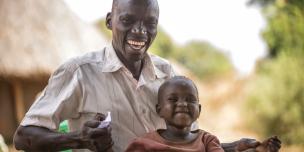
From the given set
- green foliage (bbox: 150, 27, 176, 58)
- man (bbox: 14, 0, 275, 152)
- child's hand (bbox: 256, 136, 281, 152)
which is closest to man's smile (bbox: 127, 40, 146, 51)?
man (bbox: 14, 0, 275, 152)

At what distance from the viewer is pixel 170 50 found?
17.6 metres

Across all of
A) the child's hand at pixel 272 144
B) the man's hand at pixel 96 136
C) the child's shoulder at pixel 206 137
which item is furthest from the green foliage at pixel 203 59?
the man's hand at pixel 96 136

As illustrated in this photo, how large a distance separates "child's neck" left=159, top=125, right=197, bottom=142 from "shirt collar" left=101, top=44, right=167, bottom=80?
0.32 metres

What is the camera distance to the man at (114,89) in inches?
89.0

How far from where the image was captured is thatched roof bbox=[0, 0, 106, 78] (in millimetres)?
9555

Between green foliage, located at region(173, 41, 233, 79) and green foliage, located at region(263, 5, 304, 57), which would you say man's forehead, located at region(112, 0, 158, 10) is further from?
green foliage, located at region(173, 41, 233, 79)

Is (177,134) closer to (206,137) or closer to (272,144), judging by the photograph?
(206,137)

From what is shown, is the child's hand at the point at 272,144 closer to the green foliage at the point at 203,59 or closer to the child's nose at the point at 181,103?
the child's nose at the point at 181,103

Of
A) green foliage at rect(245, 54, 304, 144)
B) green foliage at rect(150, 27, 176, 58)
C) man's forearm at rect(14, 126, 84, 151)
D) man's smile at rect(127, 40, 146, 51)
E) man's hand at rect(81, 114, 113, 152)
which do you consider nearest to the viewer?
man's hand at rect(81, 114, 113, 152)

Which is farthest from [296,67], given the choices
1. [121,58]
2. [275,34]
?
[121,58]

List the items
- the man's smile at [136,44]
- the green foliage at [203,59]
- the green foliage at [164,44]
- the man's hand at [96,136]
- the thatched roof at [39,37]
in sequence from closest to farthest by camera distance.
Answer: the man's hand at [96,136], the man's smile at [136,44], the thatched roof at [39,37], the green foliage at [164,44], the green foliage at [203,59]

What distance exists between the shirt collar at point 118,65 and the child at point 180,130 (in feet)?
0.77

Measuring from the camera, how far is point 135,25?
2330 mm

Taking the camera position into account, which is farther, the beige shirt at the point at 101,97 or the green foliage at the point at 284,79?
the green foliage at the point at 284,79
